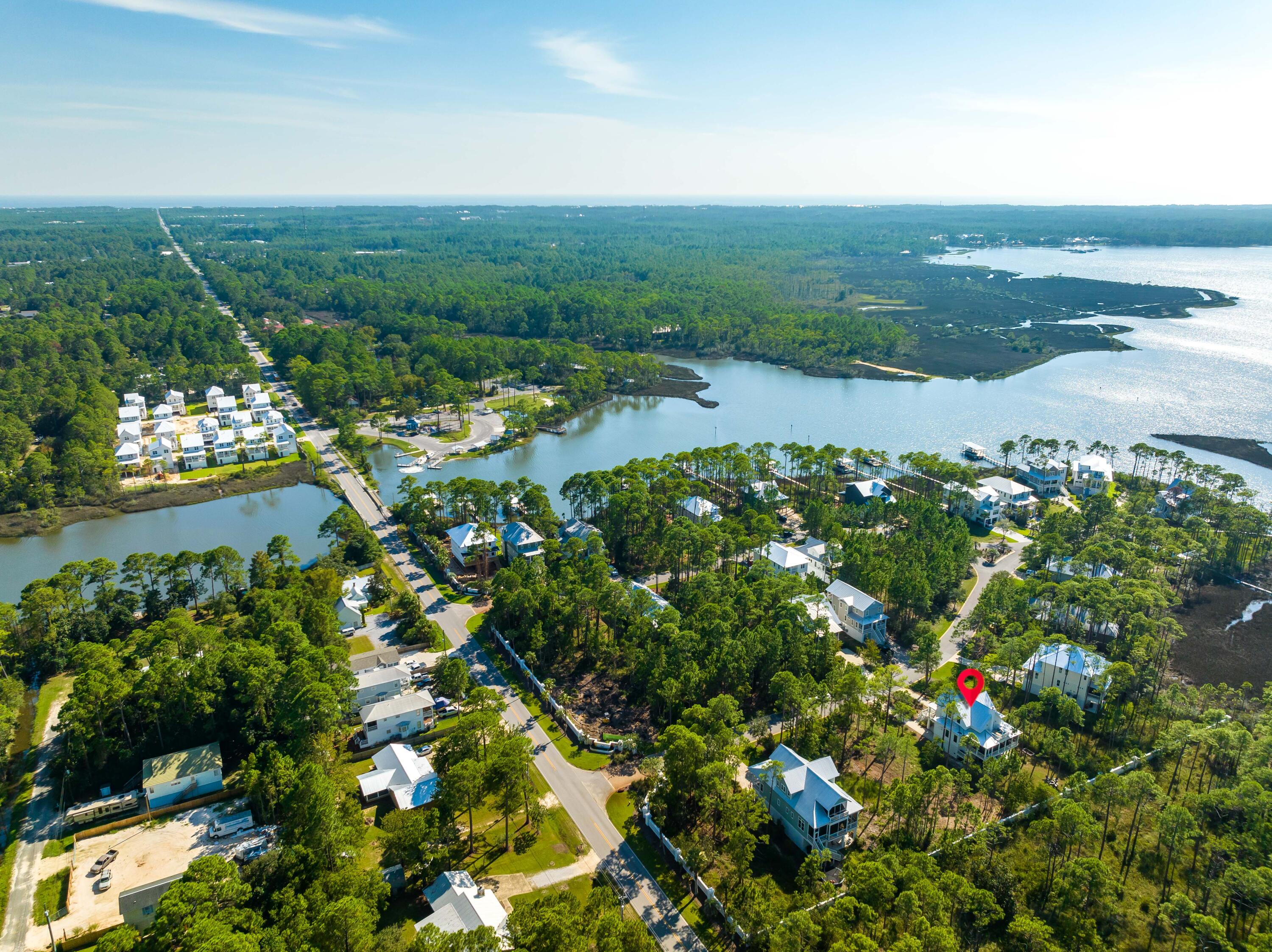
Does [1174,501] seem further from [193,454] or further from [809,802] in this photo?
[193,454]

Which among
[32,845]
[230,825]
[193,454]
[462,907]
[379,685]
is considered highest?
[193,454]

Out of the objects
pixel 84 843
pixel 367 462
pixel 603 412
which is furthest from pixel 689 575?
pixel 603 412

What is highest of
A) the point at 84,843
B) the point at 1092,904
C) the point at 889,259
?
the point at 889,259

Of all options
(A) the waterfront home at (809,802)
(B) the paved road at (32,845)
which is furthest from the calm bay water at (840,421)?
(A) the waterfront home at (809,802)

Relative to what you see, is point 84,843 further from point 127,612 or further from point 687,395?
point 687,395

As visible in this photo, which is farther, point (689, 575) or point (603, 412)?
point (603, 412)

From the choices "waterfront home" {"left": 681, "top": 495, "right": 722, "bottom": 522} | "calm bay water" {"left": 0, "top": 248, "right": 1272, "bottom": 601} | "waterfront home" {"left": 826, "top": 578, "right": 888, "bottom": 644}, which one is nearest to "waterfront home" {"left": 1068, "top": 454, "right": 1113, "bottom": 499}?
"calm bay water" {"left": 0, "top": 248, "right": 1272, "bottom": 601}

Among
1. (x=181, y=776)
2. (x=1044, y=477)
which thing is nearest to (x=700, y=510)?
(x=1044, y=477)

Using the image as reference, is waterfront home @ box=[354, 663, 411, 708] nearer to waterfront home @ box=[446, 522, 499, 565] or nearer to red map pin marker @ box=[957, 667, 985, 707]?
waterfront home @ box=[446, 522, 499, 565]
